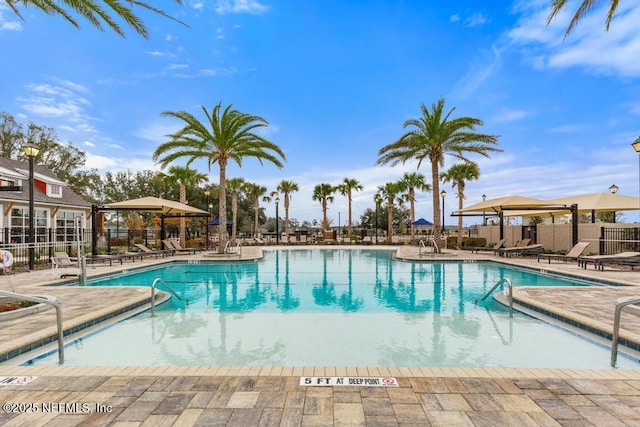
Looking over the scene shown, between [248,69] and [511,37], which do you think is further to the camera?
[248,69]

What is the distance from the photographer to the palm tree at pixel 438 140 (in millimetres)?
18484

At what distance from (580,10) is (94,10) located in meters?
8.99

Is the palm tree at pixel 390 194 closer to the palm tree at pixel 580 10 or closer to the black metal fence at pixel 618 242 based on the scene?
the black metal fence at pixel 618 242

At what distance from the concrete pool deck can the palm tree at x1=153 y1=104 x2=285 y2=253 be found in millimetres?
15590

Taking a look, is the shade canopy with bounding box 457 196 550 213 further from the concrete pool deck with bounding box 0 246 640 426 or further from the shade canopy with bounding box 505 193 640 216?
the concrete pool deck with bounding box 0 246 640 426

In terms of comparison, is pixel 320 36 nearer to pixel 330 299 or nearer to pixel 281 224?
pixel 330 299

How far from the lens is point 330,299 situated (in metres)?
9.04

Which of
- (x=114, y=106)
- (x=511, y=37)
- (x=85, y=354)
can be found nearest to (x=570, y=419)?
(x=85, y=354)

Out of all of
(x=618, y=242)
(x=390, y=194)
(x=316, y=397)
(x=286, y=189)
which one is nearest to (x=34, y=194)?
(x=286, y=189)

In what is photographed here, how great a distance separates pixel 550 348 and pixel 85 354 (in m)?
6.72

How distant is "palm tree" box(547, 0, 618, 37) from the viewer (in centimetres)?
676

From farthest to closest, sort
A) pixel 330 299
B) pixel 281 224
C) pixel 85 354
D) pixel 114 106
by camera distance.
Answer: pixel 281 224, pixel 114 106, pixel 330 299, pixel 85 354

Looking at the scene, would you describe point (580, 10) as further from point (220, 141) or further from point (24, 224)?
point (24, 224)

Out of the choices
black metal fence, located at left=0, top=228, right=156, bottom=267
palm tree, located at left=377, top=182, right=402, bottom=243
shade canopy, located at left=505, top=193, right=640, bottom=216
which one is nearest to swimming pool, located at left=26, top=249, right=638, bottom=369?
black metal fence, located at left=0, top=228, right=156, bottom=267
